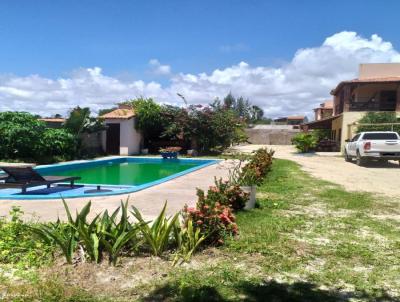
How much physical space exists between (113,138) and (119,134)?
1.68 feet

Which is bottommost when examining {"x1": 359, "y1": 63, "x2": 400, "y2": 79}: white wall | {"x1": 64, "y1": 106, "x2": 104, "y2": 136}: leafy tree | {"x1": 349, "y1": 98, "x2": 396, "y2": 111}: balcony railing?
{"x1": 64, "y1": 106, "x2": 104, "y2": 136}: leafy tree

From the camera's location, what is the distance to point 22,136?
18.4 meters

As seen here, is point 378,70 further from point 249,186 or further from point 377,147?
point 249,186

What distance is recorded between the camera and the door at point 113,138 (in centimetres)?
2625

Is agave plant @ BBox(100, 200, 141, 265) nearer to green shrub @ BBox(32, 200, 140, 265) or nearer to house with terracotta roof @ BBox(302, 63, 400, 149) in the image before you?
green shrub @ BBox(32, 200, 140, 265)

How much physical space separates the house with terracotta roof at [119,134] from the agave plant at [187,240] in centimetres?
2131

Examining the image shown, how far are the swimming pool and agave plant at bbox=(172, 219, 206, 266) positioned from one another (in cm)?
499

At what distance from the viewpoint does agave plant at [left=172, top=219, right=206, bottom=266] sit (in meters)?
4.99

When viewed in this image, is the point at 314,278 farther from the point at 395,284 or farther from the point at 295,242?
the point at 295,242

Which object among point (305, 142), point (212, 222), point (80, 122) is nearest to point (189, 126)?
point (80, 122)

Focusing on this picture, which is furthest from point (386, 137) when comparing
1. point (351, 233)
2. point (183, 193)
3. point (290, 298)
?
point (290, 298)

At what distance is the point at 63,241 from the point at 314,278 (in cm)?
302

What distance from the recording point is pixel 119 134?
26297 mm

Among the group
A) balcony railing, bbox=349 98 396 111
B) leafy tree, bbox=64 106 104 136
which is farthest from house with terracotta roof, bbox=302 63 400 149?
leafy tree, bbox=64 106 104 136
